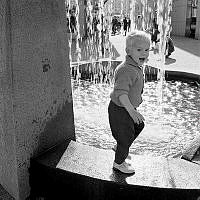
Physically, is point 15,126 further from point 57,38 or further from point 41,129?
→ point 57,38

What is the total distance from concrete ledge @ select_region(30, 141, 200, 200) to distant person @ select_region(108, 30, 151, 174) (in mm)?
273

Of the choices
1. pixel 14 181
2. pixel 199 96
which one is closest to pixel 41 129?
pixel 14 181

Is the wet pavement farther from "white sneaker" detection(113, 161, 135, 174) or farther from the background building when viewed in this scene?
"white sneaker" detection(113, 161, 135, 174)

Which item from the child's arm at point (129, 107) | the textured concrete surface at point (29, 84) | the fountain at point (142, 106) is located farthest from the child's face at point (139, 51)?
the fountain at point (142, 106)

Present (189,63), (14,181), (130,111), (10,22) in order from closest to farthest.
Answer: (130,111), (10,22), (14,181), (189,63)

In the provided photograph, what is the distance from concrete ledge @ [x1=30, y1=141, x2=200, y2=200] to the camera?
105 inches

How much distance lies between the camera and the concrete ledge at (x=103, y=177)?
8.79 feet

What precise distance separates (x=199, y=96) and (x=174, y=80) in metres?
1.72

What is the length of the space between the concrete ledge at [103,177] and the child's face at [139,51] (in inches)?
39.7

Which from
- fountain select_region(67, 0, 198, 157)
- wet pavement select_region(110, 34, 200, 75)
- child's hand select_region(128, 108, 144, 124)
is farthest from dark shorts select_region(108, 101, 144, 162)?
wet pavement select_region(110, 34, 200, 75)

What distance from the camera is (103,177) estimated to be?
109 inches

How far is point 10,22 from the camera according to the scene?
2.62 meters

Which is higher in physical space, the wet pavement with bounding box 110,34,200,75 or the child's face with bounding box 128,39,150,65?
the child's face with bounding box 128,39,150,65

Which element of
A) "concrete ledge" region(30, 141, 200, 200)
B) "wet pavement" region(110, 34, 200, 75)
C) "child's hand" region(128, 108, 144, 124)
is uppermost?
"child's hand" region(128, 108, 144, 124)
